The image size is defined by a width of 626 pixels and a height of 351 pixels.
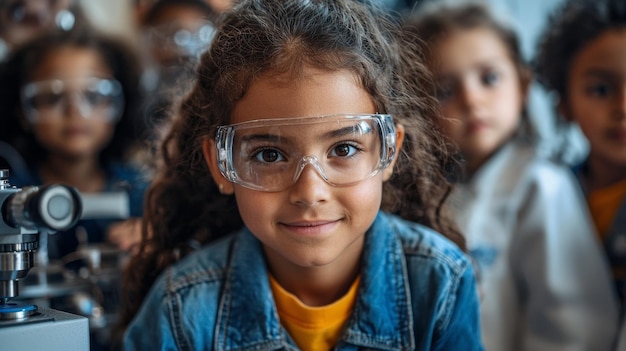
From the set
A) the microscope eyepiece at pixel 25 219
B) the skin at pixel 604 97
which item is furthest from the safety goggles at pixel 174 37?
the microscope eyepiece at pixel 25 219

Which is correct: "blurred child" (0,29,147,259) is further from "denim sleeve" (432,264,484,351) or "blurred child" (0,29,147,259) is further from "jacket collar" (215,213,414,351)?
"denim sleeve" (432,264,484,351)

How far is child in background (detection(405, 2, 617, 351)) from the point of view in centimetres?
145

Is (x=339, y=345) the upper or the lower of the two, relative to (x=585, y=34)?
lower

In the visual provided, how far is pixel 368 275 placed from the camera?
1081 mm

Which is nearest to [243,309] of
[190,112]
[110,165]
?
[190,112]

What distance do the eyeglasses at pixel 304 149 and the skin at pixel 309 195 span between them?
0.01 metres

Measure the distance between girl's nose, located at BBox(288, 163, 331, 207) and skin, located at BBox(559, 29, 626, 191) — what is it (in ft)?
2.66

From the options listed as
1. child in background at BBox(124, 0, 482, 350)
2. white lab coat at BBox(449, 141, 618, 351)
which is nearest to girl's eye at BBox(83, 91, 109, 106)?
child in background at BBox(124, 0, 482, 350)

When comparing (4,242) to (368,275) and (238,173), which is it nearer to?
(238,173)

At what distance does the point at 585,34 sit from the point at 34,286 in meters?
1.27

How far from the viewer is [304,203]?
3.05 ft

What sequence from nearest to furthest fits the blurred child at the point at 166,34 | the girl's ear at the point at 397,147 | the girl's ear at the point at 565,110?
the girl's ear at the point at 397,147
the girl's ear at the point at 565,110
the blurred child at the point at 166,34

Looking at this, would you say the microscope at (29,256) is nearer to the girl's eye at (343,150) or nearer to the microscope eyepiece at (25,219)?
the microscope eyepiece at (25,219)

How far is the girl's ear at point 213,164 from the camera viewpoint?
103cm
